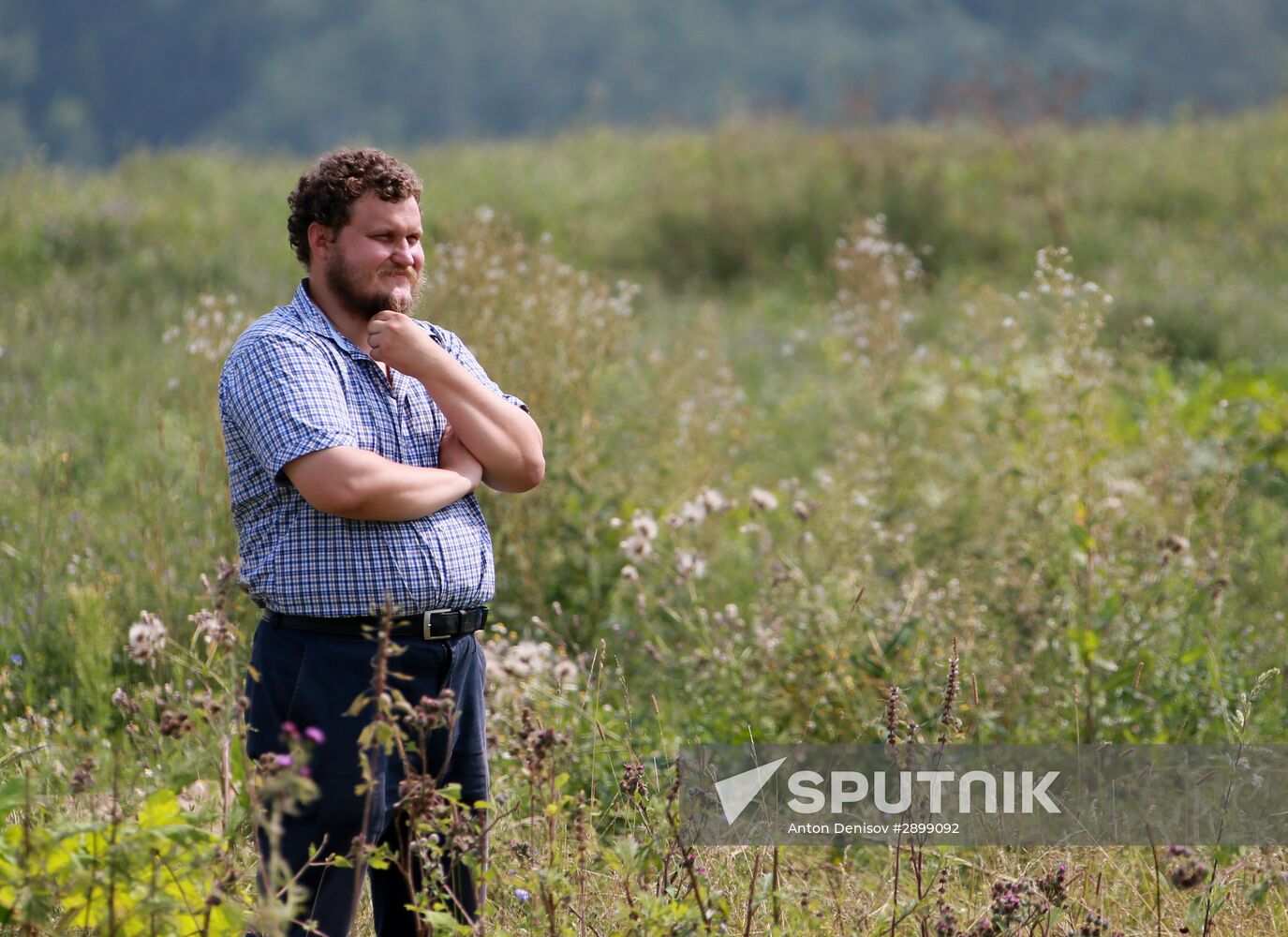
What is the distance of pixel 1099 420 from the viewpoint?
17.3ft

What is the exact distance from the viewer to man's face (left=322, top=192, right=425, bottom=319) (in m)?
2.87

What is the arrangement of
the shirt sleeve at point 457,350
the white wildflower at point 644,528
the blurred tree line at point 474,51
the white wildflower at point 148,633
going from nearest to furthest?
the shirt sleeve at point 457,350, the white wildflower at point 148,633, the white wildflower at point 644,528, the blurred tree line at point 474,51

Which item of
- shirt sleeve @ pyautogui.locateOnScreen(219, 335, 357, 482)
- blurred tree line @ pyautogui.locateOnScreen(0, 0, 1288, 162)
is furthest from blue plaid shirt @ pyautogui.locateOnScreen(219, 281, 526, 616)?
blurred tree line @ pyautogui.locateOnScreen(0, 0, 1288, 162)

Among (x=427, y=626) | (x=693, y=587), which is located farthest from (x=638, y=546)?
(x=427, y=626)

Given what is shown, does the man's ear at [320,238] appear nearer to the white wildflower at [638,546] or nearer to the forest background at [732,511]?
the forest background at [732,511]

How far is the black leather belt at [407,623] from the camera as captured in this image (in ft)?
8.83

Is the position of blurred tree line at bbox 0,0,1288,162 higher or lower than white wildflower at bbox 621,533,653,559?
higher

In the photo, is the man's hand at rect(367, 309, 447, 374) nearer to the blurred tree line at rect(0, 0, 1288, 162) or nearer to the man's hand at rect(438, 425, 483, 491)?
the man's hand at rect(438, 425, 483, 491)

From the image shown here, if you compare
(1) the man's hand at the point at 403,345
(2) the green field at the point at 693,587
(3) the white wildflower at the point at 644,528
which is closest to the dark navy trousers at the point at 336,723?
(2) the green field at the point at 693,587

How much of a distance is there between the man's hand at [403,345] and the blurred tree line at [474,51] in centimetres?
3357

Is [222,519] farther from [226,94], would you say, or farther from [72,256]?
[226,94]

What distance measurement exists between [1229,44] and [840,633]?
36013 mm

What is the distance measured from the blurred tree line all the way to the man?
33.4m

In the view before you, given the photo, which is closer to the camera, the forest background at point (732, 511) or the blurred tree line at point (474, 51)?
the forest background at point (732, 511)
